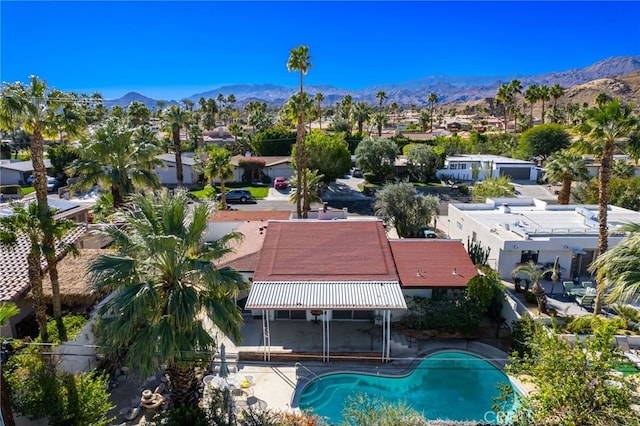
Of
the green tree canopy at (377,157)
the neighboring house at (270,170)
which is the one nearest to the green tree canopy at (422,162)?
the green tree canopy at (377,157)

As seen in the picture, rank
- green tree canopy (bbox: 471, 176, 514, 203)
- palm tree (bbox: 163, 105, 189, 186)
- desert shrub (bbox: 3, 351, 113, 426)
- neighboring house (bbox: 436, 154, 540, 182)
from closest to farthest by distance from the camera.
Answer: desert shrub (bbox: 3, 351, 113, 426)
green tree canopy (bbox: 471, 176, 514, 203)
palm tree (bbox: 163, 105, 189, 186)
neighboring house (bbox: 436, 154, 540, 182)

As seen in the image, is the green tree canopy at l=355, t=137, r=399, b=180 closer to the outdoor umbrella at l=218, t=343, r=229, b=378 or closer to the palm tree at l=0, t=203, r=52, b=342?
the outdoor umbrella at l=218, t=343, r=229, b=378

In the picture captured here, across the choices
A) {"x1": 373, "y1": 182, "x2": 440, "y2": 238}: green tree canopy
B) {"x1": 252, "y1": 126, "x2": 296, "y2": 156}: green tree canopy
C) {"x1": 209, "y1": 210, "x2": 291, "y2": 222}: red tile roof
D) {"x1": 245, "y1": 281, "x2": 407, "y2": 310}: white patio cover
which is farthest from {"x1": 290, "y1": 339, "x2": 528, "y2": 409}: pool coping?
{"x1": 252, "y1": 126, "x2": 296, "y2": 156}: green tree canopy

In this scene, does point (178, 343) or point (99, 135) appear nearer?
point (178, 343)

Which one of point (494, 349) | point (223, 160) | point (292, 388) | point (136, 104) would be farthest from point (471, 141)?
point (292, 388)

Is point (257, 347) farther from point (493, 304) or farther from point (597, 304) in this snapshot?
point (597, 304)

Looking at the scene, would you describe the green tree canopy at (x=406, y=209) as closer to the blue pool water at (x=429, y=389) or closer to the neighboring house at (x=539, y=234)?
the neighboring house at (x=539, y=234)
